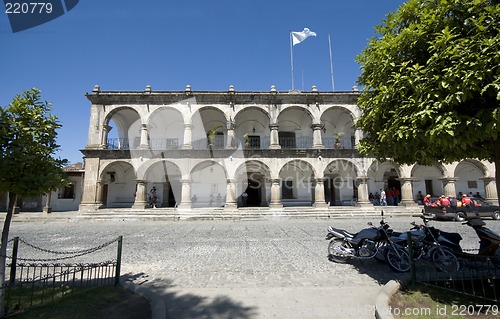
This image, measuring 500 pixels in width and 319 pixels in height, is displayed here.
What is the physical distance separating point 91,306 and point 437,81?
6210mm

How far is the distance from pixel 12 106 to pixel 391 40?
21.3ft

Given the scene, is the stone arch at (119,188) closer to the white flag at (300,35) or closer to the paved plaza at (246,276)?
the paved plaza at (246,276)

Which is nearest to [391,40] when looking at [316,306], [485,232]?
[485,232]

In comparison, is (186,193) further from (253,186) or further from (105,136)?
(105,136)

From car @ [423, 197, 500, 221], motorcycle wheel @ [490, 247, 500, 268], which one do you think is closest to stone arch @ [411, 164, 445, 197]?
car @ [423, 197, 500, 221]

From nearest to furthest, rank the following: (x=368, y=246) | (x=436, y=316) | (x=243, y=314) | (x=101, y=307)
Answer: (x=436, y=316) < (x=243, y=314) < (x=101, y=307) < (x=368, y=246)

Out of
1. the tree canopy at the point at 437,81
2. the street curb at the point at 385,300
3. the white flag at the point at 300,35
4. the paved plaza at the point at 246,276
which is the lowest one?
the paved plaza at the point at 246,276

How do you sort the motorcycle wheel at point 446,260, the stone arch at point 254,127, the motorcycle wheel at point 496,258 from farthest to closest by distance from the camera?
the stone arch at point 254,127, the motorcycle wheel at point 446,260, the motorcycle wheel at point 496,258

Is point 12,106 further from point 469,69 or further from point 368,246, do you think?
point 368,246

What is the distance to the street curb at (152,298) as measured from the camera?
3.54 metres

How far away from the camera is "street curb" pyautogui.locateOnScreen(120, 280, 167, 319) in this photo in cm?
354

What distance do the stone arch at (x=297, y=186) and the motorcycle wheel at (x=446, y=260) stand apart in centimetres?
1551

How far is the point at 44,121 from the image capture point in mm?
4332

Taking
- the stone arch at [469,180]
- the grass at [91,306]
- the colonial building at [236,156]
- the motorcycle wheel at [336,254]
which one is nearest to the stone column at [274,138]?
the colonial building at [236,156]
